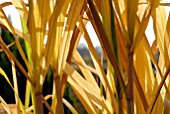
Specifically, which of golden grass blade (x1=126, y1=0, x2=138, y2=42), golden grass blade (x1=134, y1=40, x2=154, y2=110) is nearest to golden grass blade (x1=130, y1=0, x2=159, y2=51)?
golden grass blade (x1=126, y1=0, x2=138, y2=42)

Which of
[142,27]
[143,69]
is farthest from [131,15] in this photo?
[143,69]

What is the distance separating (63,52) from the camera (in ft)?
1.59

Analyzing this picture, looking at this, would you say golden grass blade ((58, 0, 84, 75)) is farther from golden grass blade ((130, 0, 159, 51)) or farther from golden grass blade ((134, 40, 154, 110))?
golden grass blade ((134, 40, 154, 110))

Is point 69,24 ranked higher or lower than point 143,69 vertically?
higher

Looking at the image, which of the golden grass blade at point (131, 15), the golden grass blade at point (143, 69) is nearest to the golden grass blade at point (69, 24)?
the golden grass blade at point (131, 15)

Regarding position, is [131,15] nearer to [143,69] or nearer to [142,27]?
[142,27]

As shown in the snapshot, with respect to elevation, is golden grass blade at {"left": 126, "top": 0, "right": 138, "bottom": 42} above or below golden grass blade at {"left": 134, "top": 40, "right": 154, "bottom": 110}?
above

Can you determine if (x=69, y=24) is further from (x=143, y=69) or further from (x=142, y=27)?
(x=143, y=69)

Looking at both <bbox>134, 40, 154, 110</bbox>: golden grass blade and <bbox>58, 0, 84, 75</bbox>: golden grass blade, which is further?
<bbox>134, 40, 154, 110</bbox>: golden grass blade

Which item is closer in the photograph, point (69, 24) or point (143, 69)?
point (69, 24)

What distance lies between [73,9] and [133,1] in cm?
7

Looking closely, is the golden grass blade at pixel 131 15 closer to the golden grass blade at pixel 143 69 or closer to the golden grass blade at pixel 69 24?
the golden grass blade at pixel 69 24

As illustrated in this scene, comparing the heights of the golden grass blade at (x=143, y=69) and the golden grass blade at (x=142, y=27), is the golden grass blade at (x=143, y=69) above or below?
below

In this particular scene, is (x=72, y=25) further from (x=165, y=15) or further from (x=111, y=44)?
(x=165, y=15)
